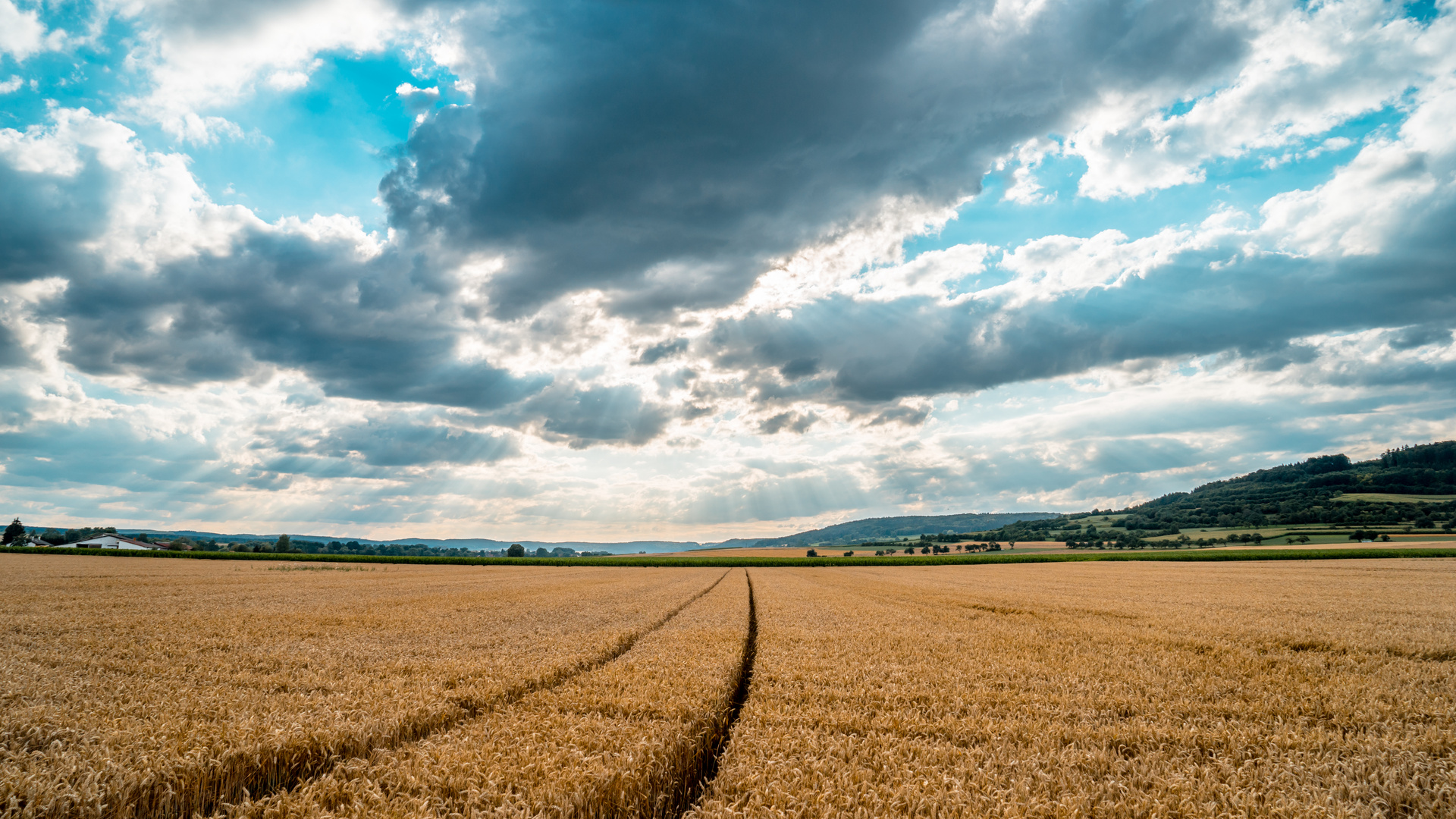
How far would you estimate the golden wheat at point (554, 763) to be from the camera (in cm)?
432

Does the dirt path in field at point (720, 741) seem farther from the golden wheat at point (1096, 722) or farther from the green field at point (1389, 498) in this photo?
the green field at point (1389, 498)

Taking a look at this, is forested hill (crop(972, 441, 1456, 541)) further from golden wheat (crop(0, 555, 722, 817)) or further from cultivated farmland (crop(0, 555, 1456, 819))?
golden wheat (crop(0, 555, 722, 817))

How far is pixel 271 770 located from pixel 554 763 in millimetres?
2604

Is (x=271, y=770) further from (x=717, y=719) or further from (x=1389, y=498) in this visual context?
(x=1389, y=498)

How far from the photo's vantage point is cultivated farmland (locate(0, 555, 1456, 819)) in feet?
15.0

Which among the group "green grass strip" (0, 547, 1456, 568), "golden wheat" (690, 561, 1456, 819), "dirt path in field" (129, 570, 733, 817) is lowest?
"green grass strip" (0, 547, 1456, 568)

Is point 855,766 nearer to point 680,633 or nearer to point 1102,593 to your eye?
point 680,633

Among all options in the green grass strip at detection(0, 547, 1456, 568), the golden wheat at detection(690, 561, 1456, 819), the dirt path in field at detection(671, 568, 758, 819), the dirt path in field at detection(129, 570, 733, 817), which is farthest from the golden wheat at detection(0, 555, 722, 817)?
the green grass strip at detection(0, 547, 1456, 568)

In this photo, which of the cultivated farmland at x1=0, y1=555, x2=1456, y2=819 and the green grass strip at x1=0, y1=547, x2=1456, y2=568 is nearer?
the cultivated farmland at x1=0, y1=555, x2=1456, y2=819

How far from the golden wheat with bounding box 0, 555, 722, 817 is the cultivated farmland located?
0.13ft

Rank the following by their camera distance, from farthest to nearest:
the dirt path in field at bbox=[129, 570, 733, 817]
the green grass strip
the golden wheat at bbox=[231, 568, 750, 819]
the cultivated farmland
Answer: the green grass strip
the cultivated farmland
the dirt path in field at bbox=[129, 570, 733, 817]
the golden wheat at bbox=[231, 568, 750, 819]

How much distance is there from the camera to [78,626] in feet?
44.3

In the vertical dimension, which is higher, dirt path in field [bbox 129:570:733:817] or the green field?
dirt path in field [bbox 129:570:733:817]

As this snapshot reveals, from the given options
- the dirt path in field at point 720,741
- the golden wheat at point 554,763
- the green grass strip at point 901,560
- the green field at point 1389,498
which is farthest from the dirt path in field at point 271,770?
the green field at point 1389,498
